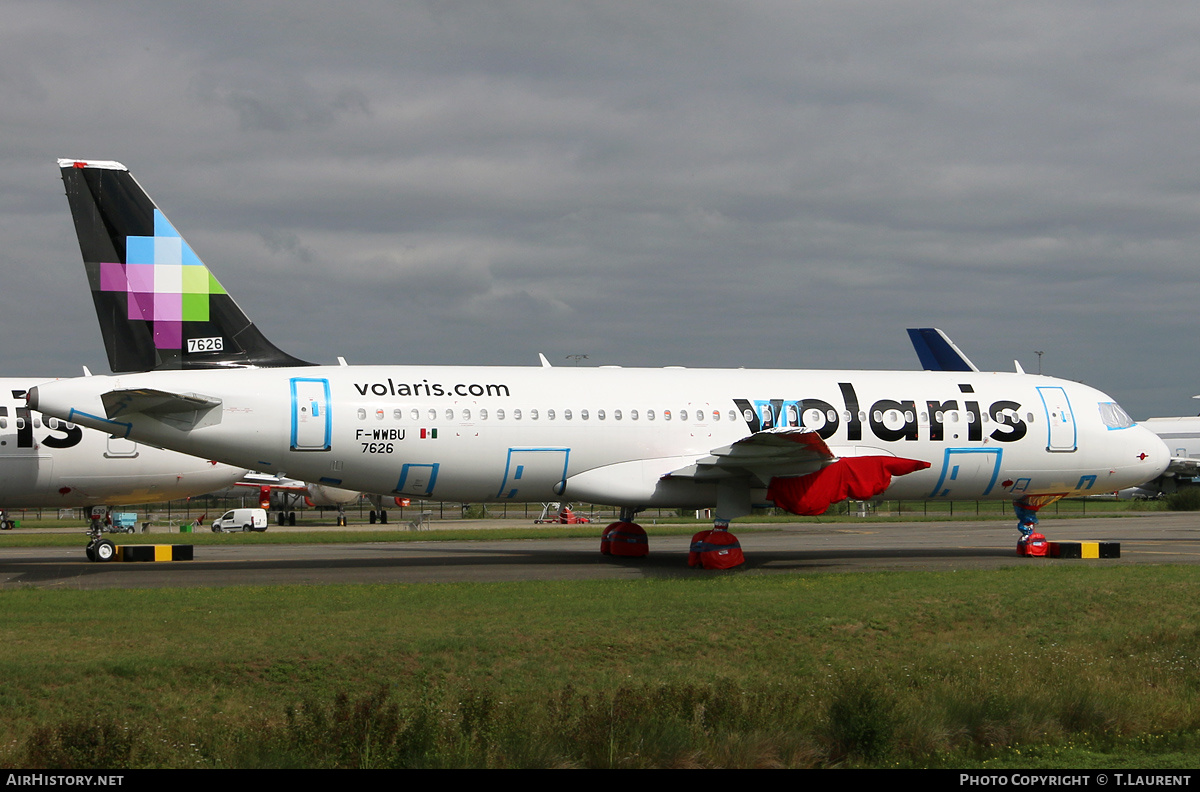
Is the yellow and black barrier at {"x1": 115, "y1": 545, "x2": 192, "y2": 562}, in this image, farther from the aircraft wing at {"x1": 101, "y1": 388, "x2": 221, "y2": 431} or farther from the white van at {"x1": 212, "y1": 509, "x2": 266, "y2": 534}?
the white van at {"x1": 212, "y1": 509, "x2": 266, "y2": 534}

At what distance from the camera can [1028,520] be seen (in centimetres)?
2672

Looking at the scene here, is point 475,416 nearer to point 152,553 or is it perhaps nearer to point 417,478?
point 417,478

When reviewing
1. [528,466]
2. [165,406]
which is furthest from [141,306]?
[528,466]

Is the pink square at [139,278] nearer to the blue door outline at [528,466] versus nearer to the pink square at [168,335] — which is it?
the pink square at [168,335]

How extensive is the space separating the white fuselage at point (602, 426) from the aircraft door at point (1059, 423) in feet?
0.11

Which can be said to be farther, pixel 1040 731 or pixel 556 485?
pixel 556 485

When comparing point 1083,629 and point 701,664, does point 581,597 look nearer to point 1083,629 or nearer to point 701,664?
point 701,664

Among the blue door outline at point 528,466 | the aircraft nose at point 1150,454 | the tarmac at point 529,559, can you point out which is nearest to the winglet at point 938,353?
the tarmac at point 529,559

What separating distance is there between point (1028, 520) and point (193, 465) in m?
19.9

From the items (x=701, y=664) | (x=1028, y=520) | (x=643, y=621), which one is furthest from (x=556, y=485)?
(x=1028, y=520)

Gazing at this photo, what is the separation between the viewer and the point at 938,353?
54.5 meters

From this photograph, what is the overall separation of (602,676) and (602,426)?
34.1 feet

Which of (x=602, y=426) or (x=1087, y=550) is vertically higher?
(x=602, y=426)

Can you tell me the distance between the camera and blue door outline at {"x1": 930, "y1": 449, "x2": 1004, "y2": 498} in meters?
25.3
